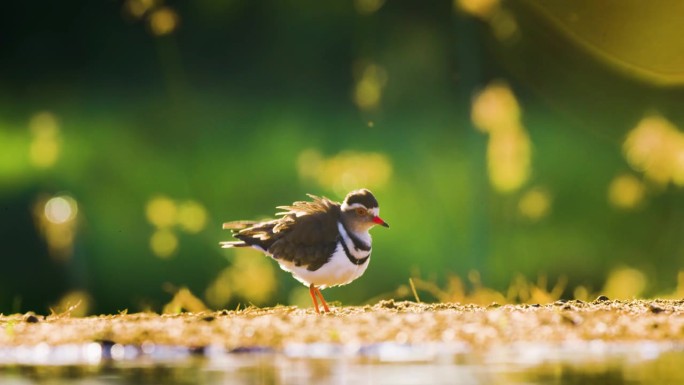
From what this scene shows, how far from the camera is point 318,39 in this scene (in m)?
11.4

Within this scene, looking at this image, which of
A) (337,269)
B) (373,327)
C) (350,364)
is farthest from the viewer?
(337,269)

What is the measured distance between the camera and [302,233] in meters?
9.21

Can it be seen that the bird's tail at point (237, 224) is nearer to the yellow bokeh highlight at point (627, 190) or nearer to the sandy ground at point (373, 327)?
the sandy ground at point (373, 327)

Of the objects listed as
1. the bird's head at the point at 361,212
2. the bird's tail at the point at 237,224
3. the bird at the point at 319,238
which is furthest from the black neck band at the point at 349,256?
the bird's tail at the point at 237,224

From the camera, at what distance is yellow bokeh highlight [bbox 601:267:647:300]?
10273mm

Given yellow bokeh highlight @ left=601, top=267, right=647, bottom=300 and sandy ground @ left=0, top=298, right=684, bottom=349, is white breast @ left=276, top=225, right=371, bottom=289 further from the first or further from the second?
yellow bokeh highlight @ left=601, top=267, right=647, bottom=300

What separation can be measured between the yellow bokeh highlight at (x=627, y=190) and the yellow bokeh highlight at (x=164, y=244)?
11.6ft

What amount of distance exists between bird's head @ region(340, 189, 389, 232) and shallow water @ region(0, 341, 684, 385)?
6.85 feet

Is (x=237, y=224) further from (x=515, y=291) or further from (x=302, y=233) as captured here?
(x=515, y=291)

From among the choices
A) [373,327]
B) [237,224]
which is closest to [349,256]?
[237,224]

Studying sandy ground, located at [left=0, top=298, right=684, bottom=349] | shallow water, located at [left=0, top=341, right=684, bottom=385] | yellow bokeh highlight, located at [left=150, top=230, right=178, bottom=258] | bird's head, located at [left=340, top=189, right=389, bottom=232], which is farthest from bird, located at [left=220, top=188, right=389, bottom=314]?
shallow water, located at [left=0, top=341, right=684, bottom=385]

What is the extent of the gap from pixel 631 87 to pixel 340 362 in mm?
5421

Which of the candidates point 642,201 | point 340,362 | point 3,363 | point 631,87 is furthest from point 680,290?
point 3,363

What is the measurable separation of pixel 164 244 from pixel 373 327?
11.0 feet
